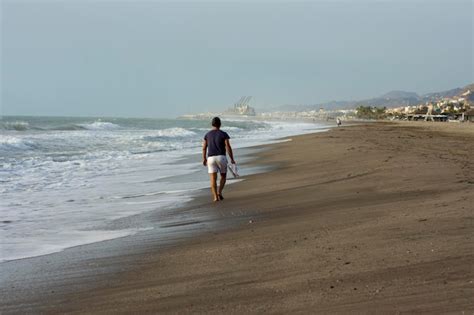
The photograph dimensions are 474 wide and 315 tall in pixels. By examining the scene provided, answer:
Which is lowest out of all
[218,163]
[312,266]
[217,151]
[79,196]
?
[79,196]

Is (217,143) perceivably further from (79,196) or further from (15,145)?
(15,145)

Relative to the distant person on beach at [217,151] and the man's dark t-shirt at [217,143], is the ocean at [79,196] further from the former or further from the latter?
the man's dark t-shirt at [217,143]

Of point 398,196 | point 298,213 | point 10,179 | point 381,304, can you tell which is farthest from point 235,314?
point 10,179

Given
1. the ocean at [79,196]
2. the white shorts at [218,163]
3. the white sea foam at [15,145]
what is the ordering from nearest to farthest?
the ocean at [79,196] < the white shorts at [218,163] < the white sea foam at [15,145]

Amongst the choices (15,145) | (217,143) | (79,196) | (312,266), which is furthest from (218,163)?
(15,145)

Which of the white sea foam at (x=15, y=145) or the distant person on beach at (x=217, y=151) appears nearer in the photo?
the distant person on beach at (x=217, y=151)

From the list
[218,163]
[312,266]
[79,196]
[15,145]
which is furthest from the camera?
[15,145]

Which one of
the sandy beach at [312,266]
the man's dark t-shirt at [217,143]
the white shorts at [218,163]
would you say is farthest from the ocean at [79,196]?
the sandy beach at [312,266]

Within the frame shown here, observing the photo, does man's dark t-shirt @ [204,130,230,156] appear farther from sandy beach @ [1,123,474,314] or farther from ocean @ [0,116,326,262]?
sandy beach @ [1,123,474,314]

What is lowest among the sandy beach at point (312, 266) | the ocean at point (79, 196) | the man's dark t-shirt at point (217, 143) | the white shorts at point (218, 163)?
the ocean at point (79, 196)

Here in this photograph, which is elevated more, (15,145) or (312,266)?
(15,145)

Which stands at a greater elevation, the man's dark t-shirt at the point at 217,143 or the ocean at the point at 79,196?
the man's dark t-shirt at the point at 217,143

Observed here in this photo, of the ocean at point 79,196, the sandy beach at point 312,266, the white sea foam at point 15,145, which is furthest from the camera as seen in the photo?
the white sea foam at point 15,145

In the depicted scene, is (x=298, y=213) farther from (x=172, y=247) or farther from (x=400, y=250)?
(x=400, y=250)
